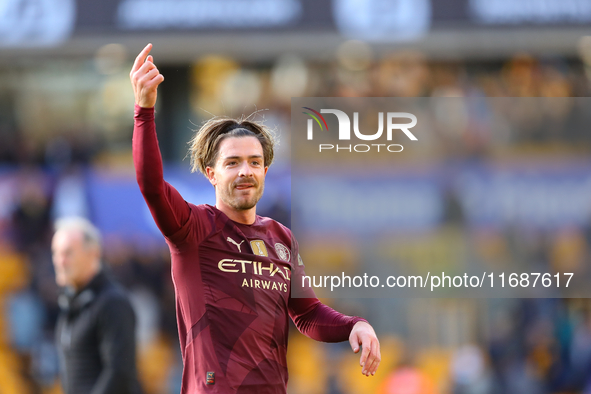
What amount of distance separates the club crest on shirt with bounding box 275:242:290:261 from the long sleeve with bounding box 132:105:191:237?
680mm

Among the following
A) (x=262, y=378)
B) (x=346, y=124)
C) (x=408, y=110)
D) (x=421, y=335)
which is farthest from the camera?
(x=408, y=110)

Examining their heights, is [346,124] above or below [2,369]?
above

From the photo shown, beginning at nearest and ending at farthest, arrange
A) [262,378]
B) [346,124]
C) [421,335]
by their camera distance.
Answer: [262,378]
[346,124]
[421,335]

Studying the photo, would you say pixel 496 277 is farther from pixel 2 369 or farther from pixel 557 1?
pixel 2 369

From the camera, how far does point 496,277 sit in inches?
404

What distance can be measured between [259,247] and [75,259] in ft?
7.40

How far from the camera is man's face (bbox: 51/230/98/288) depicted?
201 inches

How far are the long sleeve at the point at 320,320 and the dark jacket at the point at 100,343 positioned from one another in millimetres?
1625

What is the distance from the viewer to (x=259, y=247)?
3.41m

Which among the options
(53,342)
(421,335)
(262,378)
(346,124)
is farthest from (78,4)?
(262,378)

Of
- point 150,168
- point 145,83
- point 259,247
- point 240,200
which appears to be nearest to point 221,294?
point 259,247

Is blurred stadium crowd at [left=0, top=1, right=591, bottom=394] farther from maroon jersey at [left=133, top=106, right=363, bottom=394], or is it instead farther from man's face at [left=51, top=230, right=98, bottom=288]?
maroon jersey at [left=133, top=106, right=363, bottom=394]

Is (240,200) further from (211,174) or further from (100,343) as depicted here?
(100,343)

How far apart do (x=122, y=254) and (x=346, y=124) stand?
4.97 metres
